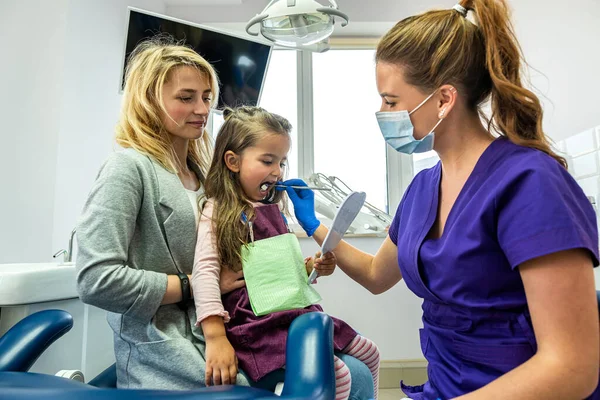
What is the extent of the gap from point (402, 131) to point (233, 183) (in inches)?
18.2

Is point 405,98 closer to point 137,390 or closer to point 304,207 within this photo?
point 304,207

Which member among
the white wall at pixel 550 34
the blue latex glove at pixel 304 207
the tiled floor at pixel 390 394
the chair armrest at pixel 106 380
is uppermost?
the white wall at pixel 550 34

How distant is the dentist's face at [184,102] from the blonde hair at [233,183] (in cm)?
11

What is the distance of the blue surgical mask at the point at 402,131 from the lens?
989 mm

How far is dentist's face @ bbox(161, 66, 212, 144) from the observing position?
3.69ft

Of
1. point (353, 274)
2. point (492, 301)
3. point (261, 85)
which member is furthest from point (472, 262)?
point (261, 85)

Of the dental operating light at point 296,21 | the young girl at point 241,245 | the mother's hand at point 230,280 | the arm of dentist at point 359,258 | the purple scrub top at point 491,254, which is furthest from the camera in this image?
the dental operating light at point 296,21

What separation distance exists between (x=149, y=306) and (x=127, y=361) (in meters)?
0.16

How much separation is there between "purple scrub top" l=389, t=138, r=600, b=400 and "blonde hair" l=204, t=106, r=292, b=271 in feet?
1.34

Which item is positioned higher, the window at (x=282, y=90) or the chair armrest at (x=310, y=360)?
the window at (x=282, y=90)

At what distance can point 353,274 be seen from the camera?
1351 mm

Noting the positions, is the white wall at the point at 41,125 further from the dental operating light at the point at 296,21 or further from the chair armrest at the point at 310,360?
the chair armrest at the point at 310,360

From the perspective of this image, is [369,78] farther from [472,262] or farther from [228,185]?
[472,262]

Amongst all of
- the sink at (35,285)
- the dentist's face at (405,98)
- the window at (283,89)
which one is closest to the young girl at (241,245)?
the dentist's face at (405,98)
